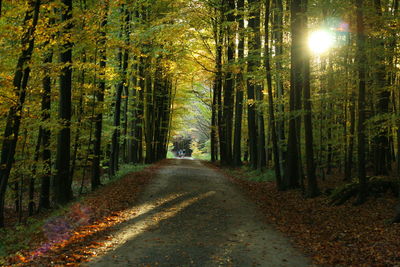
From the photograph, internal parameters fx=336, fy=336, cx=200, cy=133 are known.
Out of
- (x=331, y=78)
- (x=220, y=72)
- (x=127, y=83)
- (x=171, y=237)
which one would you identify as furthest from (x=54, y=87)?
(x=220, y=72)

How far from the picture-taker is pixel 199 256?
671 cm

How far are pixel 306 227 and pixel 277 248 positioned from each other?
6.46 ft

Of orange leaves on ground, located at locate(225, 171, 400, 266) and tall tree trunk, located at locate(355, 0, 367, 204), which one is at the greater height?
tall tree trunk, located at locate(355, 0, 367, 204)

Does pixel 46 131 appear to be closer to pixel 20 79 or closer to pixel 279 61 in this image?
pixel 20 79

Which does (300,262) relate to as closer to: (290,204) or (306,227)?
(306,227)

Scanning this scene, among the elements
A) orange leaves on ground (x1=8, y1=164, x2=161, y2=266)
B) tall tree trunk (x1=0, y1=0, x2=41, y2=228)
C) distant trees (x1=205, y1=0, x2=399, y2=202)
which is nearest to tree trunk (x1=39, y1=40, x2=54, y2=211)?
tall tree trunk (x1=0, y1=0, x2=41, y2=228)

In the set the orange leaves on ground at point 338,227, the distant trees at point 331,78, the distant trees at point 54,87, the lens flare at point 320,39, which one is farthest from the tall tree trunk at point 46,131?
the lens flare at point 320,39

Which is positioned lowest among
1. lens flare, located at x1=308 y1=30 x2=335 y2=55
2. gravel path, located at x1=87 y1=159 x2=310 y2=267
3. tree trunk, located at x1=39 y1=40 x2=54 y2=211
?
gravel path, located at x1=87 y1=159 x2=310 y2=267

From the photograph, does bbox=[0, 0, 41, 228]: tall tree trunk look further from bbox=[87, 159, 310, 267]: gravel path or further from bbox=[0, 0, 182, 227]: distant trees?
bbox=[87, 159, 310, 267]: gravel path

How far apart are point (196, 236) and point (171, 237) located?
1.97 ft

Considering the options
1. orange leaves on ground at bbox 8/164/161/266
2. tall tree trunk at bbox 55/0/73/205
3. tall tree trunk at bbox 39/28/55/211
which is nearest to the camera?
orange leaves on ground at bbox 8/164/161/266

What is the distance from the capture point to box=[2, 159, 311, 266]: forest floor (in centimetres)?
649

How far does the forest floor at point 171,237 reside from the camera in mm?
6488

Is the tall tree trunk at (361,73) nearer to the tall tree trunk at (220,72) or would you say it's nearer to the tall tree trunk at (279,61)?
the tall tree trunk at (279,61)
